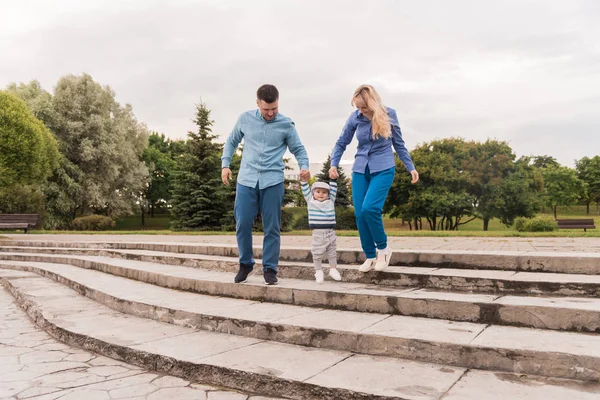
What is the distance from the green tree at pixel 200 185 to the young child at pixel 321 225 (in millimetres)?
20975

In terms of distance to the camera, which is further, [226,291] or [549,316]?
[226,291]

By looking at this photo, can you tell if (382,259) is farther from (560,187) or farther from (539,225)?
(560,187)

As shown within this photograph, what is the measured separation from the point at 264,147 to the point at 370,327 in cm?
236

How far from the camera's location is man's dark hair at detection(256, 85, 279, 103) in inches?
195

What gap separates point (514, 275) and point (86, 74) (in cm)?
3589

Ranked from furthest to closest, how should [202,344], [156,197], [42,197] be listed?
[156,197]
[42,197]
[202,344]

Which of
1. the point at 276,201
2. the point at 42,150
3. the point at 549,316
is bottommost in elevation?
the point at 549,316

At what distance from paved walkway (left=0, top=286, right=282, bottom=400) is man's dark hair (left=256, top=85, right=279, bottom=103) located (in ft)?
9.27

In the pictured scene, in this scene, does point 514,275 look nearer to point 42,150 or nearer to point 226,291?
point 226,291

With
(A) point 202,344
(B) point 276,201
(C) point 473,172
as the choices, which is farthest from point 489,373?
(C) point 473,172

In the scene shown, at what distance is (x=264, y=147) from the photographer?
5.16m

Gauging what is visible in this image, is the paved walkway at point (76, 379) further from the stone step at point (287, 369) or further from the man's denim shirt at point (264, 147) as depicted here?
the man's denim shirt at point (264, 147)

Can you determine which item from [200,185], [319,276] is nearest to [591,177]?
[200,185]

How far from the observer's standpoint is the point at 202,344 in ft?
12.5
